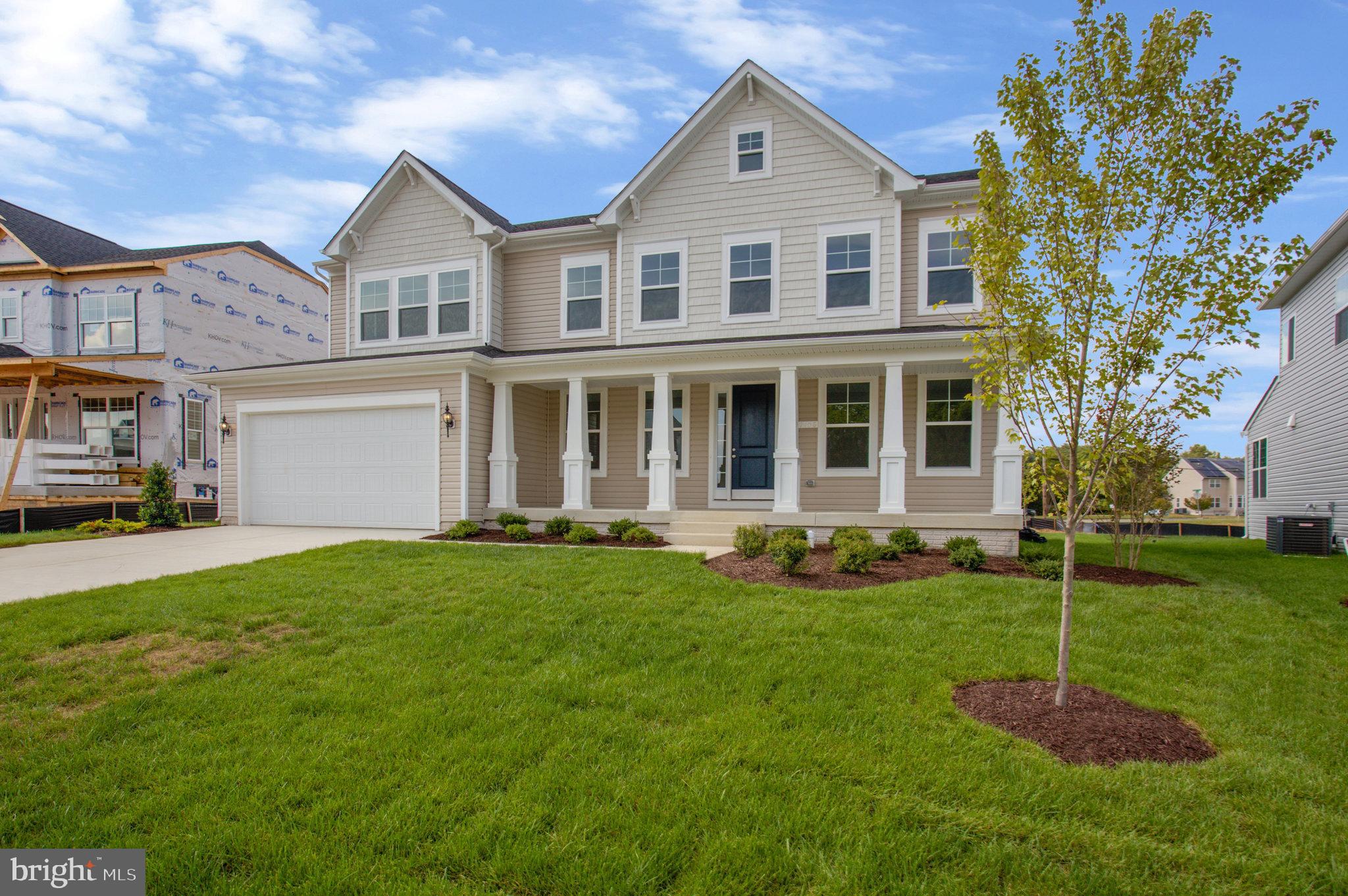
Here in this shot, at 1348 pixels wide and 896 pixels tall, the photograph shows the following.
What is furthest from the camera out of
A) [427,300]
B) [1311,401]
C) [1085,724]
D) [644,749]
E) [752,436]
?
[1311,401]

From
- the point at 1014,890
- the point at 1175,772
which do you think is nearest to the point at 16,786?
the point at 1014,890

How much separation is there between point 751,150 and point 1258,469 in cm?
1891

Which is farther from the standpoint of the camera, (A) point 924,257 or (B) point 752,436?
(B) point 752,436

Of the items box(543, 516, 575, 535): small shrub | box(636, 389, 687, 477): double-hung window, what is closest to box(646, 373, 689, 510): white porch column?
box(636, 389, 687, 477): double-hung window

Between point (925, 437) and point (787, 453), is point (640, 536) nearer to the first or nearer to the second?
point (787, 453)

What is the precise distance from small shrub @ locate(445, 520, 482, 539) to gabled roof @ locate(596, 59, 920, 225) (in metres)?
6.24

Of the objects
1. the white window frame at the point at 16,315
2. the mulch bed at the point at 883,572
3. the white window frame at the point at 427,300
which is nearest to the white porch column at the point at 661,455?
the mulch bed at the point at 883,572

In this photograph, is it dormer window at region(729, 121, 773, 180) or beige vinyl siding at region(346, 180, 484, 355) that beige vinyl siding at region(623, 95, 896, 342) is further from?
beige vinyl siding at region(346, 180, 484, 355)

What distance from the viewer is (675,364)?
37.6 feet

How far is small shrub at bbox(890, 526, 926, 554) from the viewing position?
9.38 meters

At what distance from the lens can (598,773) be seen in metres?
3.10

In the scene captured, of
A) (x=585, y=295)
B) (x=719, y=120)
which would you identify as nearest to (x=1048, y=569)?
(x=585, y=295)

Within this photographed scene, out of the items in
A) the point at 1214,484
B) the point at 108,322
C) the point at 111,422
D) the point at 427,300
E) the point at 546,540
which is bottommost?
the point at 1214,484

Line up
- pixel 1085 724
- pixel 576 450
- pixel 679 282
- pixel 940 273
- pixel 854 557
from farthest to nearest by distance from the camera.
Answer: pixel 679 282 < pixel 576 450 < pixel 940 273 < pixel 854 557 < pixel 1085 724
